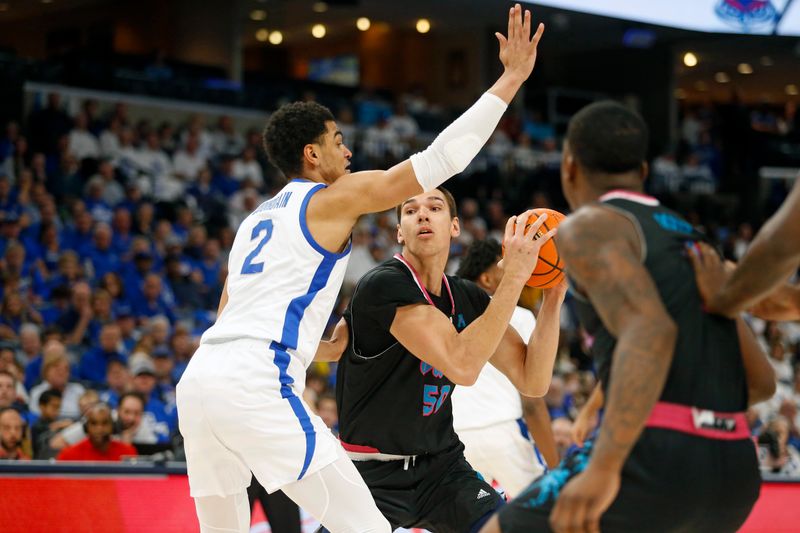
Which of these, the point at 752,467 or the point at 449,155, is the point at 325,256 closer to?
the point at 449,155

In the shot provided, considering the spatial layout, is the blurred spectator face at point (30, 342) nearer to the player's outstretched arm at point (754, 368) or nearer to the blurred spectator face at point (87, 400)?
the blurred spectator face at point (87, 400)

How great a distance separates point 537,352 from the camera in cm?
446

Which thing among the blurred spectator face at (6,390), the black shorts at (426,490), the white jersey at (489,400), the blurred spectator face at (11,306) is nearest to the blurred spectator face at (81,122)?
the blurred spectator face at (11,306)

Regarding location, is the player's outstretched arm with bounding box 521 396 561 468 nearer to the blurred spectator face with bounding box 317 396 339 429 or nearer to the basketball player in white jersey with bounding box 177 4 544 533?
the basketball player in white jersey with bounding box 177 4 544 533

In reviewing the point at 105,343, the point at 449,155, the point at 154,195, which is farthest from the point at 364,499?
the point at 154,195

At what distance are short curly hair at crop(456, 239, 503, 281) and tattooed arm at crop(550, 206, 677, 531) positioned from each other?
3279mm

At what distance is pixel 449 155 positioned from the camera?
388cm

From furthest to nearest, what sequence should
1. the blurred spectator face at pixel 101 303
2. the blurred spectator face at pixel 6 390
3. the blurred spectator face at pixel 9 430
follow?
1. the blurred spectator face at pixel 101 303
2. the blurred spectator face at pixel 6 390
3. the blurred spectator face at pixel 9 430

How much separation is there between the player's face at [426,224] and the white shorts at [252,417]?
3.61 ft

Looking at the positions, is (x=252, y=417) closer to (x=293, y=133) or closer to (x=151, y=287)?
(x=293, y=133)

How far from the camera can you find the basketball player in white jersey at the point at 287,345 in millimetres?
3637

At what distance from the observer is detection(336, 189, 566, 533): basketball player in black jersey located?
4434 mm

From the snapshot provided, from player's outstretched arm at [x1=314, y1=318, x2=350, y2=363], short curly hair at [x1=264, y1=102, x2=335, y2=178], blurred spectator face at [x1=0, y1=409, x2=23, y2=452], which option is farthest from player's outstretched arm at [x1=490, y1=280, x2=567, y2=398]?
blurred spectator face at [x1=0, y1=409, x2=23, y2=452]

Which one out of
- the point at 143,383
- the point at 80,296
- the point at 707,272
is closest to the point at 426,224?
the point at 707,272
